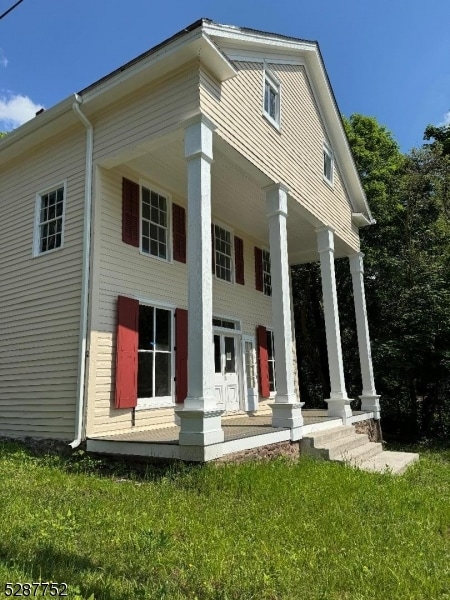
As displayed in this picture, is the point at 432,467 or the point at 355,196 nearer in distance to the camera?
the point at 432,467

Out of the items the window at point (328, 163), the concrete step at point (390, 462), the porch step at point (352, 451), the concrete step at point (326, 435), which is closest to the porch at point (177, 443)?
the concrete step at point (326, 435)

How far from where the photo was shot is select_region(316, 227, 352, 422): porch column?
9695 millimetres

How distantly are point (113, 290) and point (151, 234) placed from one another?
164cm

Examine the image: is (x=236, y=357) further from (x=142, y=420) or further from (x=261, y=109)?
(x=261, y=109)

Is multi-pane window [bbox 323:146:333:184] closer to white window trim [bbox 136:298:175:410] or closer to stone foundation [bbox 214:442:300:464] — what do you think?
white window trim [bbox 136:298:175:410]

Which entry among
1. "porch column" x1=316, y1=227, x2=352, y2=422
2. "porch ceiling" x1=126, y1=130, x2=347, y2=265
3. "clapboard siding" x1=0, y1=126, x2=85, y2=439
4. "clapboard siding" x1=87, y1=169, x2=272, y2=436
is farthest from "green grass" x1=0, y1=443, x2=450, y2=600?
"porch ceiling" x1=126, y1=130, x2=347, y2=265

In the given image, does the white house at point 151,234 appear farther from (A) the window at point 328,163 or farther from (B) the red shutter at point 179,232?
(A) the window at point 328,163

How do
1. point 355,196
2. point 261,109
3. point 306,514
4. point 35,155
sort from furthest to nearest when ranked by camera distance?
point 355,196 → point 35,155 → point 261,109 → point 306,514

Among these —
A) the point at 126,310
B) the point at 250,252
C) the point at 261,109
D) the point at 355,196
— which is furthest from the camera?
the point at 355,196

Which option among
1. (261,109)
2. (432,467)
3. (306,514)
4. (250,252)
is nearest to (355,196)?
(250,252)

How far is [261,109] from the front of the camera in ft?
27.1

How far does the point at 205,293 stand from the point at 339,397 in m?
5.23

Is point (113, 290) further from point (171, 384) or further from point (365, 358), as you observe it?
point (365, 358)

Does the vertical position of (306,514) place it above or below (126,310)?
below
